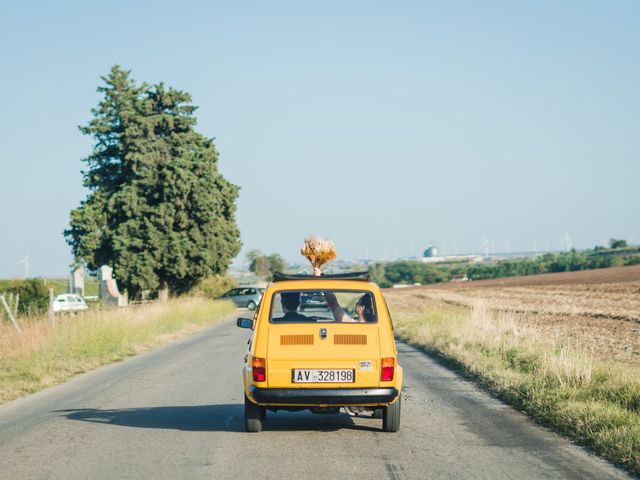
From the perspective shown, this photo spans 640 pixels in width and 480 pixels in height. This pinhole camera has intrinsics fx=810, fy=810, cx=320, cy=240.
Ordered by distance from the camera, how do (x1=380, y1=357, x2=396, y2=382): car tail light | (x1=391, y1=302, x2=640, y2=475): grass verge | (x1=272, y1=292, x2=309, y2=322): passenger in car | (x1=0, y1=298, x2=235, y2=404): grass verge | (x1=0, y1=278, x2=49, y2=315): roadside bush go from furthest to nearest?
(x1=0, y1=278, x2=49, y2=315): roadside bush → (x1=0, y1=298, x2=235, y2=404): grass verge → (x1=272, y1=292, x2=309, y2=322): passenger in car → (x1=380, y1=357, x2=396, y2=382): car tail light → (x1=391, y1=302, x2=640, y2=475): grass verge

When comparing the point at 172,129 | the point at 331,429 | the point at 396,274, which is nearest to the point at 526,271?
the point at 396,274

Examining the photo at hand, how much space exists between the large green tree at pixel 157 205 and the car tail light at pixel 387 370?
3980 cm

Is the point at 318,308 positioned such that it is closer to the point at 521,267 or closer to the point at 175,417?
the point at 175,417

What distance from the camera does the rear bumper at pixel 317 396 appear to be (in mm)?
8203

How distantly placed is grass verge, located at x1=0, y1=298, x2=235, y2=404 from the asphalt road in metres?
2.24

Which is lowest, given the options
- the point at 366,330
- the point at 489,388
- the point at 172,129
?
the point at 489,388

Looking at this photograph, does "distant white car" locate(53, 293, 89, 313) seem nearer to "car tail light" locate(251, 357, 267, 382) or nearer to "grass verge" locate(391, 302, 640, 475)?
"grass verge" locate(391, 302, 640, 475)

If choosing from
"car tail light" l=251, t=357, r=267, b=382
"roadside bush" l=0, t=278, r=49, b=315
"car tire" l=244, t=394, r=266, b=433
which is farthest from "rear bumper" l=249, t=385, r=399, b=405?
"roadside bush" l=0, t=278, r=49, b=315

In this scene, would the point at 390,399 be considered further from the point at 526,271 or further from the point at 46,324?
the point at 526,271

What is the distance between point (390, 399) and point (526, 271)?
354 feet

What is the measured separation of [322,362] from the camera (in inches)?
328

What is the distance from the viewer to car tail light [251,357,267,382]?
830 cm

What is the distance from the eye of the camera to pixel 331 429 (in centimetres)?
918

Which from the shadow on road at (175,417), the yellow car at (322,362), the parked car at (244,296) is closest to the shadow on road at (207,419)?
the shadow on road at (175,417)
